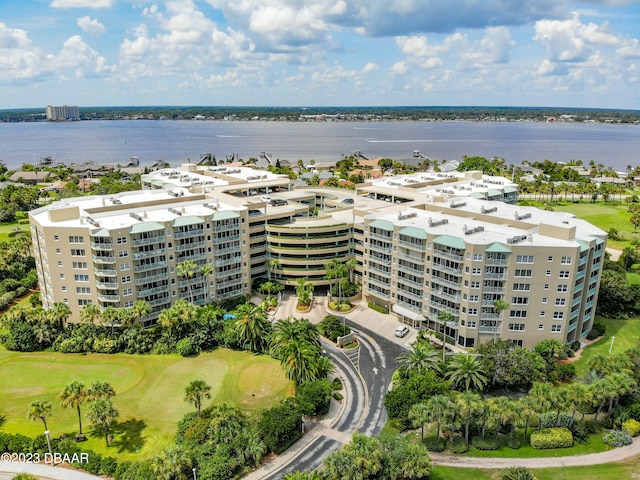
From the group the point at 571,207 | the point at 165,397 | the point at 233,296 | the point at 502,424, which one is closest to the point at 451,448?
the point at 502,424

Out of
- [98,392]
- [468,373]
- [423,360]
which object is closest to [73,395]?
[98,392]

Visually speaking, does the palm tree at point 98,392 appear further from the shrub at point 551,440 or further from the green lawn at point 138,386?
the shrub at point 551,440

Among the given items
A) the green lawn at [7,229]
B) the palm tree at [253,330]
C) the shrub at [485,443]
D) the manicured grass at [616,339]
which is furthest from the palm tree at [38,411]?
the green lawn at [7,229]

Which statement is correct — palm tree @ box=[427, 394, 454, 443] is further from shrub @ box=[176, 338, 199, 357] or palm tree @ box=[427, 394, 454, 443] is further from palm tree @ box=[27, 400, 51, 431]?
palm tree @ box=[27, 400, 51, 431]

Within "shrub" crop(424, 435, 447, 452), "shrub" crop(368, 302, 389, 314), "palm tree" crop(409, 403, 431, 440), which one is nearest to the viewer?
"palm tree" crop(409, 403, 431, 440)

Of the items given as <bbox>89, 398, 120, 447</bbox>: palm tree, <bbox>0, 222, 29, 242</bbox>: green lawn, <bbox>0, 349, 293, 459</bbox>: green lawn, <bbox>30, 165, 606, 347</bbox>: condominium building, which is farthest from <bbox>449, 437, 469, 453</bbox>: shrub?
<bbox>0, 222, 29, 242</bbox>: green lawn

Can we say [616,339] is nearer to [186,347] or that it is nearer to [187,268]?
[186,347]

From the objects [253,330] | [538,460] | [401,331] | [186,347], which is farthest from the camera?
[401,331]
